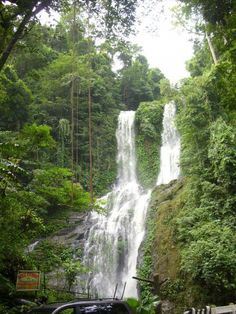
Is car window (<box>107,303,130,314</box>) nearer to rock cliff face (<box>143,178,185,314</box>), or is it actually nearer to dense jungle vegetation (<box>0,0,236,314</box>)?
dense jungle vegetation (<box>0,0,236,314</box>)

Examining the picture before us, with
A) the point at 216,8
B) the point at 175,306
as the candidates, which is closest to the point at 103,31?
the point at 216,8

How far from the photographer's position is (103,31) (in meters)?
11.0

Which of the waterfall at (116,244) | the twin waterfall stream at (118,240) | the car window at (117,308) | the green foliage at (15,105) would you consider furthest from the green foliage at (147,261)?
the green foliage at (15,105)

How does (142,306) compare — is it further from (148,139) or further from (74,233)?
(148,139)

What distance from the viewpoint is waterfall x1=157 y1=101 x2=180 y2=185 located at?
27.0 metres

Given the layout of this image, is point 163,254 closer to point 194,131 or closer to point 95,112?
point 194,131

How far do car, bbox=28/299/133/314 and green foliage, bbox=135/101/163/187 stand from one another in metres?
22.4

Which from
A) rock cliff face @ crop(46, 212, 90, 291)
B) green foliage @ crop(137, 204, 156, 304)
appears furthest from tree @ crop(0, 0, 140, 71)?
rock cliff face @ crop(46, 212, 90, 291)

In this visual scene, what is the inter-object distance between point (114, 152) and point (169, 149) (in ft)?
15.0

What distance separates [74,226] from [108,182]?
7.64m

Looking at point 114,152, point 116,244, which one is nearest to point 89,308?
point 116,244

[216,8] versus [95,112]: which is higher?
[95,112]

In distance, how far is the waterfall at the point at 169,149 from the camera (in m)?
27.0

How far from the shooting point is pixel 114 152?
29.8 m
